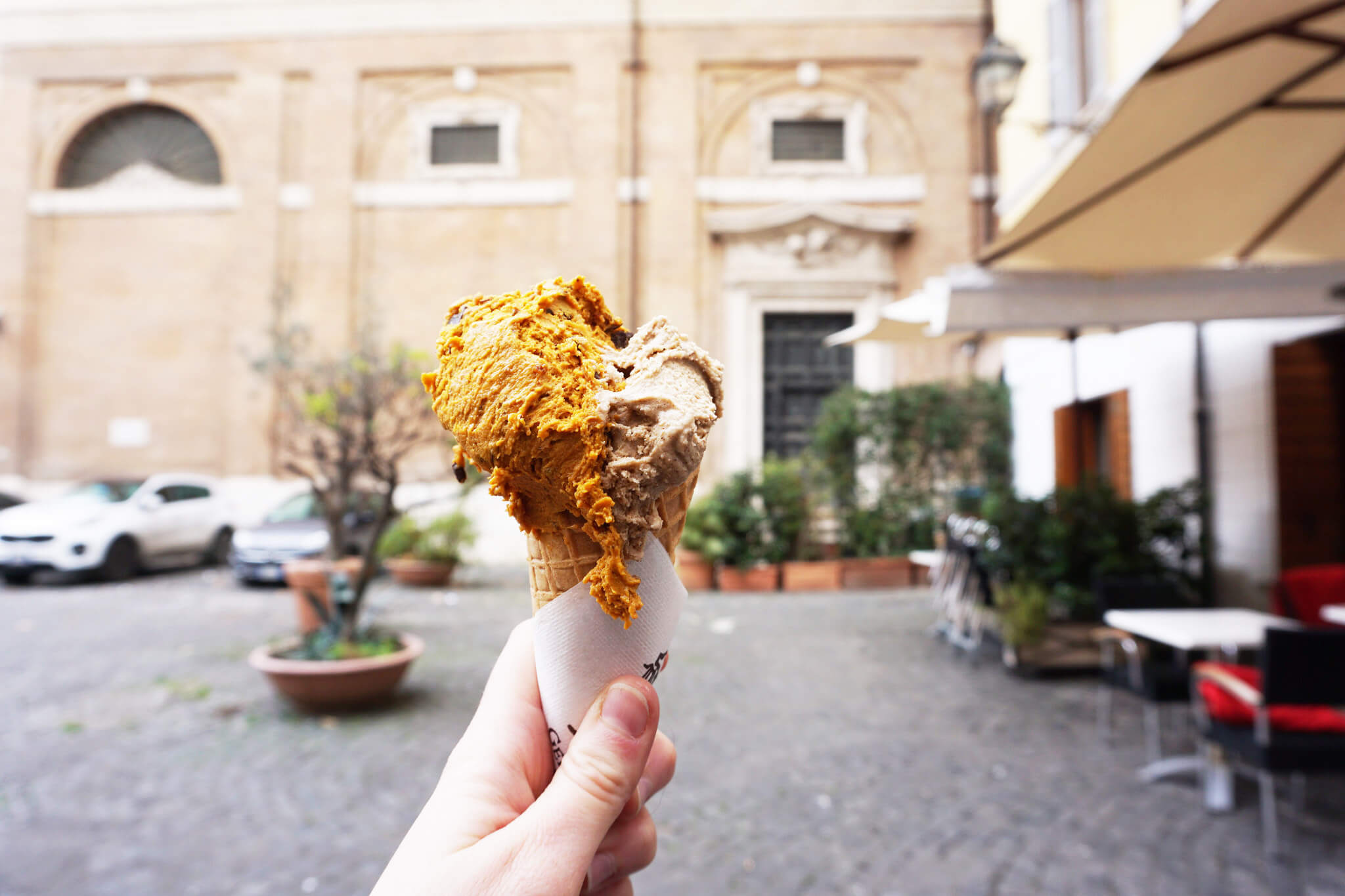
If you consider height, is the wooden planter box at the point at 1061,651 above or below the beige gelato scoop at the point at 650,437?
below

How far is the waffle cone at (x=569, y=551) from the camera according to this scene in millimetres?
1418

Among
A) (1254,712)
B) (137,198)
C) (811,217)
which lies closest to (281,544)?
(137,198)

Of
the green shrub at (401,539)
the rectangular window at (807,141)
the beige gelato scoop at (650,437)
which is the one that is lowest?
the green shrub at (401,539)

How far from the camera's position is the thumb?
1334 millimetres

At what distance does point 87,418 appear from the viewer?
17531 millimetres

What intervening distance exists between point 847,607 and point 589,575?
31.8 feet

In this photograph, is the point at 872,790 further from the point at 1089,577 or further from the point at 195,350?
the point at 195,350

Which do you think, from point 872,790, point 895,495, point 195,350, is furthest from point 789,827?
point 195,350

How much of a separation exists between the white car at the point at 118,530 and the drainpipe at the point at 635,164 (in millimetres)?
8635

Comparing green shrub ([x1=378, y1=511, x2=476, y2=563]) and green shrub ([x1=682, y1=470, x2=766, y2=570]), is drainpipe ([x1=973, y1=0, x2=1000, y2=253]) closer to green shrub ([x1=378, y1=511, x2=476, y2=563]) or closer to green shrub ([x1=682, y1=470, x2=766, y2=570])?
green shrub ([x1=682, y1=470, x2=766, y2=570])

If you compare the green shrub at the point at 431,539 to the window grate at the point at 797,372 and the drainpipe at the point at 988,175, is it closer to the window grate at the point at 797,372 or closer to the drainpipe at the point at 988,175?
the window grate at the point at 797,372

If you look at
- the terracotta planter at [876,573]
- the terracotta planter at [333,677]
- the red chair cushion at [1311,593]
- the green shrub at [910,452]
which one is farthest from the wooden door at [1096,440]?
the terracotta planter at [333,677]

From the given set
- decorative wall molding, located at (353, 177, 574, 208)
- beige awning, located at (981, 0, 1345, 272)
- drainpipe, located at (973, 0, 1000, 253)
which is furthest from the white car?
drainpipe, located at (973, 0, 1000, 253)

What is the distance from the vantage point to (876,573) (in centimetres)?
1251
